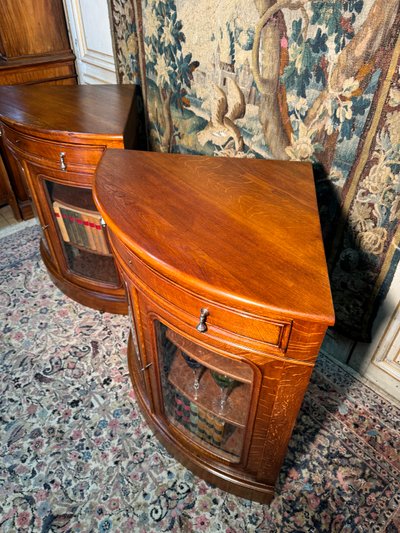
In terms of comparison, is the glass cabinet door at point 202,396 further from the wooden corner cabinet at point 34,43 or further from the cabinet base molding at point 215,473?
the wooden corner cabinet at point 34,43

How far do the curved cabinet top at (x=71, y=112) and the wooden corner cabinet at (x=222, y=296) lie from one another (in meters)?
0.16

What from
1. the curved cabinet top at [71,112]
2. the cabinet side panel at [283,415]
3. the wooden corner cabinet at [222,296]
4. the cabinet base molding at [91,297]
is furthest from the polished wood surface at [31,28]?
the cabinet side panel at [283,415]

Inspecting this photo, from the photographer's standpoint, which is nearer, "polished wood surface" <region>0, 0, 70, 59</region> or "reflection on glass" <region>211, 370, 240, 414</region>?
"reflection on glass" <region>211, 370, 240, 414</region>

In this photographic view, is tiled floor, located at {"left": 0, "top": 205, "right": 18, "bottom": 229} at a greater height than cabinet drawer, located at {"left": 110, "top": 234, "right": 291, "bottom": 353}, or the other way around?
cabinet drawer, located at {"left": 110, "top": 234, "right": 291, "bottom": 353}

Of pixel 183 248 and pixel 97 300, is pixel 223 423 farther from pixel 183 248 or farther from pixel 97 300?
pixel 97 300

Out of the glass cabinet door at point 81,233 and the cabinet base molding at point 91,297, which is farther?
the cabinet base molding at point 91,297

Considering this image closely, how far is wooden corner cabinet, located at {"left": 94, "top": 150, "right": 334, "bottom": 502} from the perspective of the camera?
1.80 ft

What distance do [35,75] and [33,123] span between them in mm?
717

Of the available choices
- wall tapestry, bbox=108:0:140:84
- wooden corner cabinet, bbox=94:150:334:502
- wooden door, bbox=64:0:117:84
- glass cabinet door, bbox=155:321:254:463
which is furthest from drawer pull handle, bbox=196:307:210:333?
wooden door, bbox=64:0:117:84

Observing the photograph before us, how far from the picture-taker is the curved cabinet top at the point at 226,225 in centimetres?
53

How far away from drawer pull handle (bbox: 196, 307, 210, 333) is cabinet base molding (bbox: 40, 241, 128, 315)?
0.76m

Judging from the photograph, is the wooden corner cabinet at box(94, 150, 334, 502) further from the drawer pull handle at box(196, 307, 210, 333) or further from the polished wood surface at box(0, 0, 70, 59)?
the polished wood surface at box(0, 0, 70, 59)

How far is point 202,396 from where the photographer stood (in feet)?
2.68

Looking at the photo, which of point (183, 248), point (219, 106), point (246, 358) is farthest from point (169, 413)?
point (219, 106)
